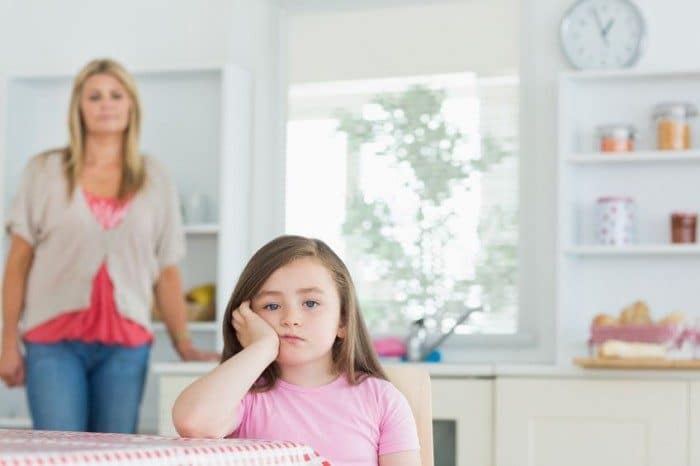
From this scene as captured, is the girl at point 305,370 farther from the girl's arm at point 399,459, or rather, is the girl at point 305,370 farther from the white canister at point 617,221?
the white canister at point 617,221

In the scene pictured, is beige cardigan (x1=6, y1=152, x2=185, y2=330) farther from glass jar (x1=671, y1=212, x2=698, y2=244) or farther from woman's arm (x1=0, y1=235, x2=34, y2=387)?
glass jar (x1=671, y1=212, x2=698, y2=244)

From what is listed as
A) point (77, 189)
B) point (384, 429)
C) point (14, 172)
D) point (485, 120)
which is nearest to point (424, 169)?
point (485, 120)

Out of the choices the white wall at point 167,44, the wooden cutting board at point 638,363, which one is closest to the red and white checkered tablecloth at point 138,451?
the wooden cutting board at point 638,363

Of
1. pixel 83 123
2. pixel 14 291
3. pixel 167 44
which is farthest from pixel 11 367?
pixel 167 44

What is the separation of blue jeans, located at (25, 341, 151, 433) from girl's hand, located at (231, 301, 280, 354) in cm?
211

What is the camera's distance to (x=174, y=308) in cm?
395

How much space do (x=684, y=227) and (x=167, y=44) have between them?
191cm

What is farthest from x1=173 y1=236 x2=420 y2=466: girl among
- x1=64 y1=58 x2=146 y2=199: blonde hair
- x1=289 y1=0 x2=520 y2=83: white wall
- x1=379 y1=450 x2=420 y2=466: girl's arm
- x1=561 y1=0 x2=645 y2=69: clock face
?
x1=289 y1=0 x2=520 y2=83: white wall

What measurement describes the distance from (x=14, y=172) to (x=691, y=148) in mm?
2300

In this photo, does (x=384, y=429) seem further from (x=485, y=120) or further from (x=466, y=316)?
(x=485, y=120)

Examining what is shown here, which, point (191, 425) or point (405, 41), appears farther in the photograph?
point (405, 41)

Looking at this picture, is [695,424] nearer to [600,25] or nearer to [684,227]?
[684,227]

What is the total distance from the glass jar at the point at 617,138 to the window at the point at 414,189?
0.37 meters

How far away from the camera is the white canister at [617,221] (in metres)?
3.78
